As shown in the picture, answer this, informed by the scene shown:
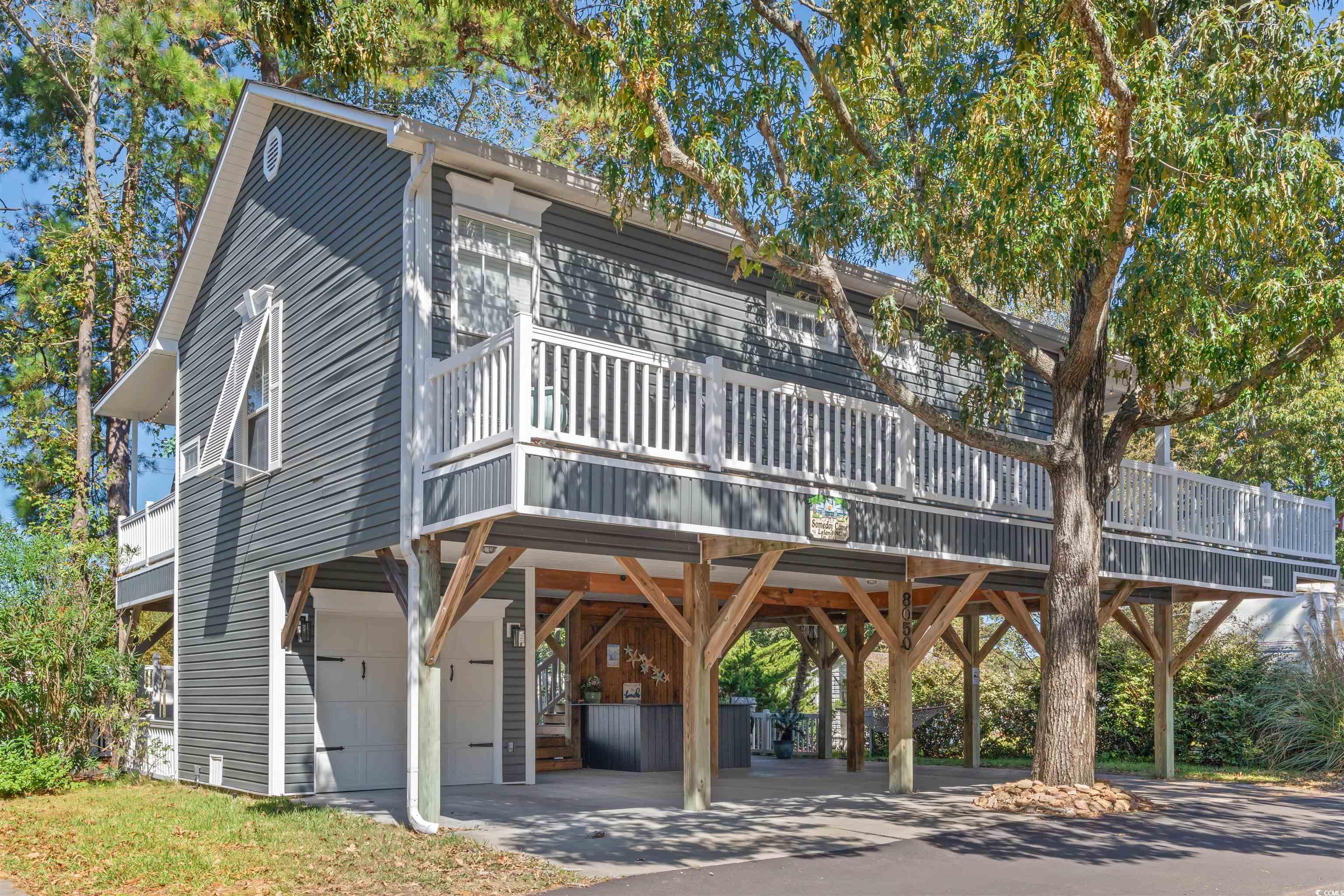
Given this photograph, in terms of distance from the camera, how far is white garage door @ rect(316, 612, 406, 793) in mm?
12664

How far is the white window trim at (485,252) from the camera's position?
10.9m

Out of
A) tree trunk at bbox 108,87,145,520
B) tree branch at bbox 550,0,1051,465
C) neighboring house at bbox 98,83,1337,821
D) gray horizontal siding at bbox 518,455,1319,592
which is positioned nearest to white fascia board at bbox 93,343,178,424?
neighboring house at bbox 98,83,1337,821

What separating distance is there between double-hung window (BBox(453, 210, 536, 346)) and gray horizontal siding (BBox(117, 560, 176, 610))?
289 inches

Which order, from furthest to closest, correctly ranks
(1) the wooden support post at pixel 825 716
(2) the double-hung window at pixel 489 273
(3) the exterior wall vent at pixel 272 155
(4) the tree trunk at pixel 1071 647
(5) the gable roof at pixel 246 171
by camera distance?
(1) the wooden support post at pixel 825 716
(3) the exterior wall vent at pixel 272 155
(4) the tree trunk at pixel 1071 647
(2) the double-hung window at pixel 489 273
(5) the gable roof at pixel 246 171

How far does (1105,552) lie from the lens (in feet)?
43.9

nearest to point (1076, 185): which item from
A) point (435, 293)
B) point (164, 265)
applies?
point (435, 293)

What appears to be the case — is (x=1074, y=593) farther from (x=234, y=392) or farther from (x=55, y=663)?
(x=55, y=663)

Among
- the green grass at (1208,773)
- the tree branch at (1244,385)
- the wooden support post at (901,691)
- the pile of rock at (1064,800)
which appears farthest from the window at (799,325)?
the green grass at (1208,773)

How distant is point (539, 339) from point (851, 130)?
157 inches

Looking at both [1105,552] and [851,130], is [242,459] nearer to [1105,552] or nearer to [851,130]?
[851,130]

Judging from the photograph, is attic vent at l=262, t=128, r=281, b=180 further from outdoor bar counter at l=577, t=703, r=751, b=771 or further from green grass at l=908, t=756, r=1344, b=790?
green grass at l=908, t=756, r=1344, b=790

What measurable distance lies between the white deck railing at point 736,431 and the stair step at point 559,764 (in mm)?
6314

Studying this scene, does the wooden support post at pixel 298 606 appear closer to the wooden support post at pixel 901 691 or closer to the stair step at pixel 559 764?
the stair step at pixel 559 764

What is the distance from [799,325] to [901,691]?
4228 mm
